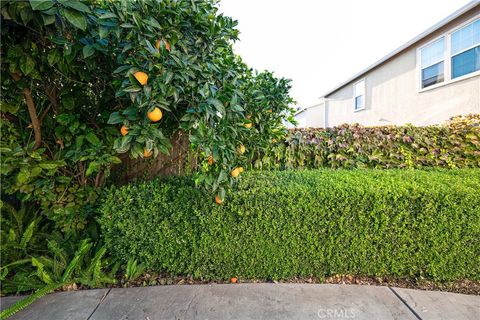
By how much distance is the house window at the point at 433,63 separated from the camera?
704 cm

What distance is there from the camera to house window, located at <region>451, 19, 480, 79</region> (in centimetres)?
602

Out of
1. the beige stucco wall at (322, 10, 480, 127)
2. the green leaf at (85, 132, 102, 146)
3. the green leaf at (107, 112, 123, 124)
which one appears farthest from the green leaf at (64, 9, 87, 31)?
the beige stucco wall at (322, 10, 480, 127)

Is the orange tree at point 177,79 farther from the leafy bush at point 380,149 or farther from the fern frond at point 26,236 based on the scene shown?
the leafy bush at point 380,149

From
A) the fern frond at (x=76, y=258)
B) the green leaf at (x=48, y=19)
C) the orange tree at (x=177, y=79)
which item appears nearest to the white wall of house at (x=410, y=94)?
the orange tree at (x=177, y=79)

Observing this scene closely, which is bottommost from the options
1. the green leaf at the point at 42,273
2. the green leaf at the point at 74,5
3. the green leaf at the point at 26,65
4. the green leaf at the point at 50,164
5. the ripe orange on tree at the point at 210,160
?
the green leaf at the point at 42,273

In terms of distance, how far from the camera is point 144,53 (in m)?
1.60

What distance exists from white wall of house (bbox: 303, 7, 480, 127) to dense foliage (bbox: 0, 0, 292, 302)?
6.33 m

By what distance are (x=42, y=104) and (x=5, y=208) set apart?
1176 millimetres

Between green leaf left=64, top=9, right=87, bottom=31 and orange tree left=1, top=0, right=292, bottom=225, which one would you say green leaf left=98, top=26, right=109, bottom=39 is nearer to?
orange tree left=1, top=0, right=292, bottom=225

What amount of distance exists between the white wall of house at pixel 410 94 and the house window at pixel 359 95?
17cm

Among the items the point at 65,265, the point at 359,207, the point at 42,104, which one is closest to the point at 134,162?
the point at 42,104

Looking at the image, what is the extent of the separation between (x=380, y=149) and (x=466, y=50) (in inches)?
204

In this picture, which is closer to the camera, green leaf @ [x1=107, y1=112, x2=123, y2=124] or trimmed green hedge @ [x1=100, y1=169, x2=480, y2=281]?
green leaf @ [x1=107, y1=112, x2=123, y2=124]

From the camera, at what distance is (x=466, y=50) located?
628 centimetres
